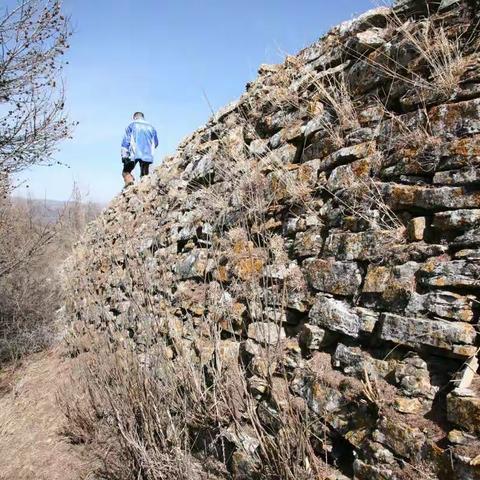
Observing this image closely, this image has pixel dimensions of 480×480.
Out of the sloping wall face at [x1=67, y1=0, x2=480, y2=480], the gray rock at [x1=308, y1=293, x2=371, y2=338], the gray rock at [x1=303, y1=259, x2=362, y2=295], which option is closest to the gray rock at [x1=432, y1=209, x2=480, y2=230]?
the sloping wall face at [x1=67, y1=0, x2=480, y2=480]

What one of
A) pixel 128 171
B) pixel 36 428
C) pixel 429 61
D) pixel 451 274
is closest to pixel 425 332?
pixel 451 274

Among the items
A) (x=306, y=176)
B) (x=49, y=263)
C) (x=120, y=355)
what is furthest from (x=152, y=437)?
(x=49, y=263)

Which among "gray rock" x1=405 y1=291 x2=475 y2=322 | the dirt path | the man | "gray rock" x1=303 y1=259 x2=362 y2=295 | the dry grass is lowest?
the dirt path

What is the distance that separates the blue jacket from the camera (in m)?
8.97

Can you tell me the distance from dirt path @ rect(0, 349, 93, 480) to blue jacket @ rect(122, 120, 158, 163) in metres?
4.28

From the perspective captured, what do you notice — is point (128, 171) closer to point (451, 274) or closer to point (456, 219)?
point (456, 219)

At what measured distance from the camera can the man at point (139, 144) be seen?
29.5 feet

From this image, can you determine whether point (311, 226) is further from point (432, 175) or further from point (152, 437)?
point (152, 437)

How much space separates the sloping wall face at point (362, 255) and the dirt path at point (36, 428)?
1570mm

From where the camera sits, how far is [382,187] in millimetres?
2824

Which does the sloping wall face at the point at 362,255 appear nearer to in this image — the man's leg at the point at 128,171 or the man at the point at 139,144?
the man at the point at 139,144

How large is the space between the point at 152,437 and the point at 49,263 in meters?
10.3

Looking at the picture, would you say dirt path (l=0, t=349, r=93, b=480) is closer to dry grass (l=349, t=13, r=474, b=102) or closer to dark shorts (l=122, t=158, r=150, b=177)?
dry grass (l=349, t=13, r=474, b=102)

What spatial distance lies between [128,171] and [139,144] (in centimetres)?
71
